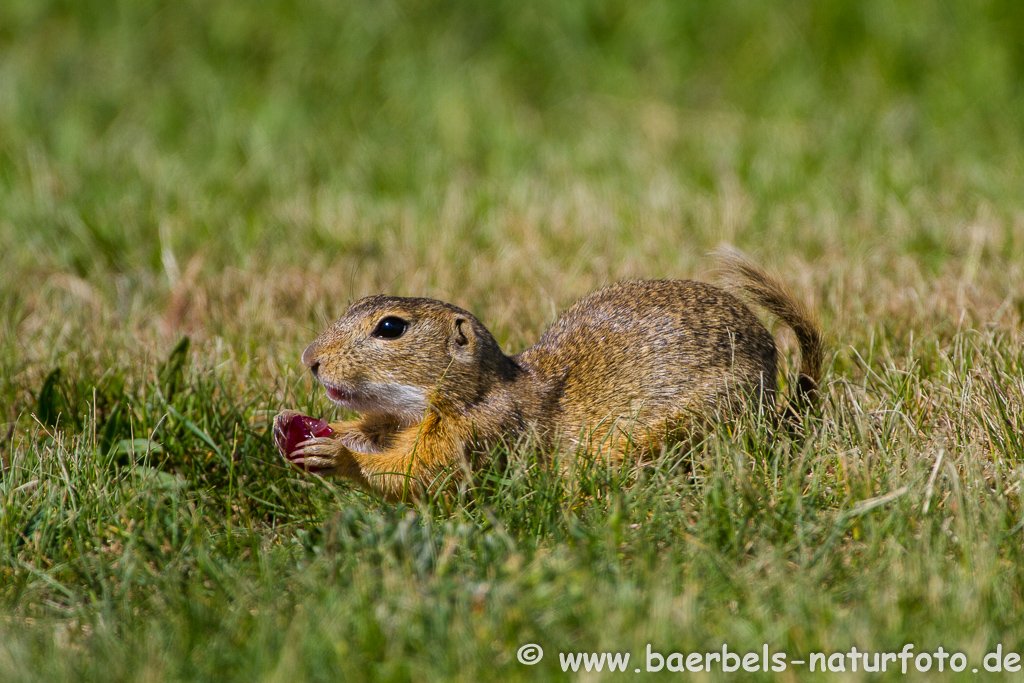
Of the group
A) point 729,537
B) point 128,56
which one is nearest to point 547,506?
point 729,537

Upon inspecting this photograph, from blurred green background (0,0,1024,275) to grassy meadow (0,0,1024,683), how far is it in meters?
0.03

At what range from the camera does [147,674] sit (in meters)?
1.94

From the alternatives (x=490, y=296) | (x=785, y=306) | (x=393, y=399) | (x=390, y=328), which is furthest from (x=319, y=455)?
(x=490, y=296)

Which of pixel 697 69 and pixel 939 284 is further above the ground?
pixel 697 69

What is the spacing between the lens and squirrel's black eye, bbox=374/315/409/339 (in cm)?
310

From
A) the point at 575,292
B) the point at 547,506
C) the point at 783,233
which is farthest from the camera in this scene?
the point at 783,233

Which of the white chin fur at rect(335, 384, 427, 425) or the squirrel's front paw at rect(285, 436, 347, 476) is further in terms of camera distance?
the white chin fur at rect(335, 384, 427, 425)

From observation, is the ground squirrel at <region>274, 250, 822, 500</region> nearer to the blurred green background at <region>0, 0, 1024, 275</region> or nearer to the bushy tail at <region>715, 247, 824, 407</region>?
the bushy tail at <region>715, 247, 824, 407</region>

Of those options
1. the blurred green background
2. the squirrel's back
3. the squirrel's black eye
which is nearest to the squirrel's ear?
the squirrel's black eye

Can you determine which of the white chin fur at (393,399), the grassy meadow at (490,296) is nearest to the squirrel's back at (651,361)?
the grassy meadow at (490,296)

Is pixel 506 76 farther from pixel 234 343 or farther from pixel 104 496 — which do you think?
pixel 104 496

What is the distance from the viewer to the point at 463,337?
3.13 m

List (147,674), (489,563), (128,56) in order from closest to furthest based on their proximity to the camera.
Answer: (147,674) < (489,563) < (128,56)

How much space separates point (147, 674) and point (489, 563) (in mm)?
780
